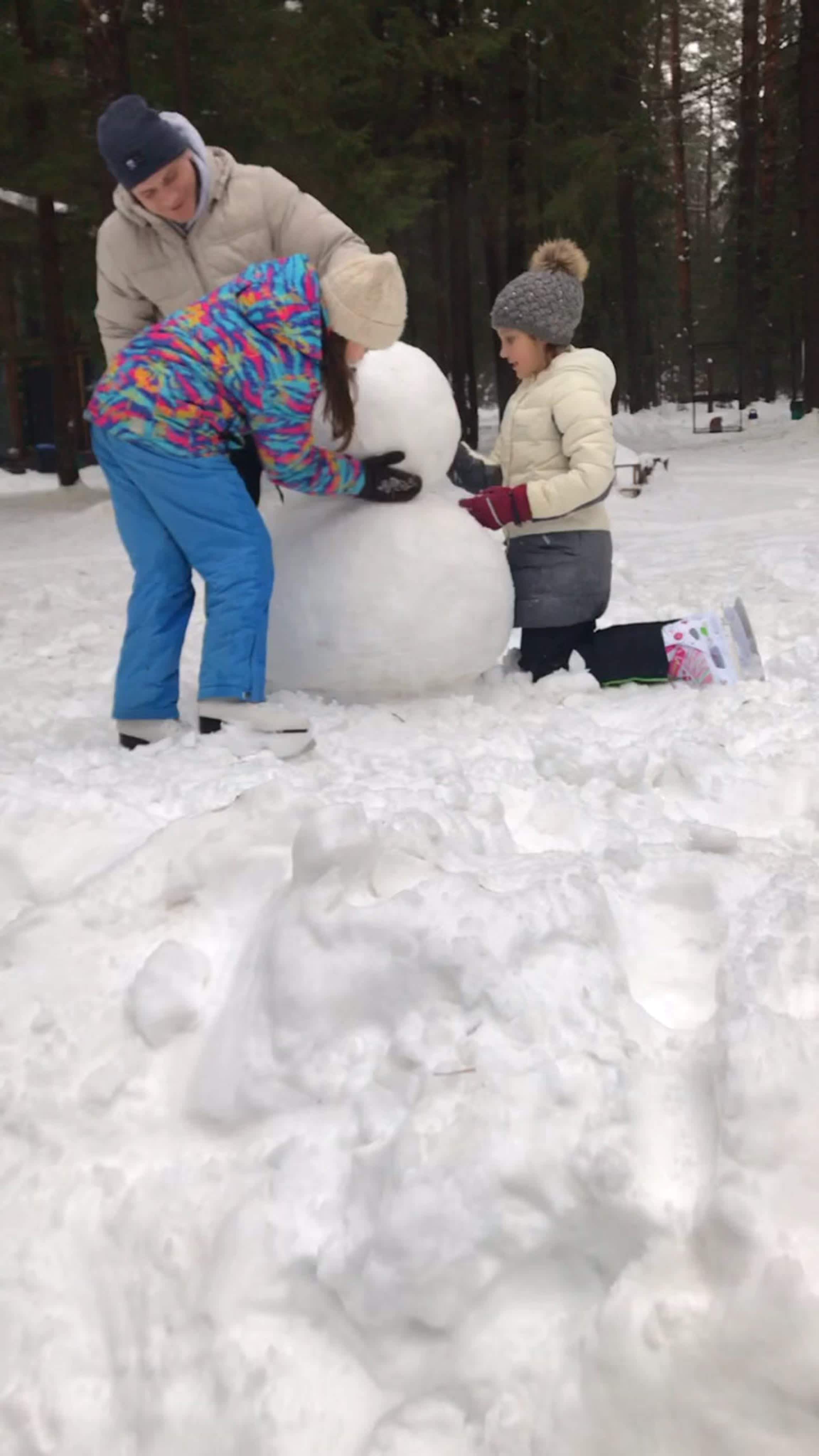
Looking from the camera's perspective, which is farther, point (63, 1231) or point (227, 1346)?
point (63, 1231)

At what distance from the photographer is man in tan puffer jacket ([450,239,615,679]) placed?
3.58m

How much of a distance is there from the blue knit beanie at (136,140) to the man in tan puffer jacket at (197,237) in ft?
0.22

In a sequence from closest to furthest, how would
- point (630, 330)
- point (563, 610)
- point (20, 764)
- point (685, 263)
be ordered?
point (20, 764) < point (563, 610) < point (630, 330) < point (685, 263)

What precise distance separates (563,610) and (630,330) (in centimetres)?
1547

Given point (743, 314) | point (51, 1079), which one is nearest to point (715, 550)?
point (51, 1079)

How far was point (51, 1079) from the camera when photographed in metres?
1.70

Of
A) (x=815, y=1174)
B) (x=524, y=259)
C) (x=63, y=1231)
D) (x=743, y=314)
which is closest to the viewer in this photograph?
(x=815, y=1174)

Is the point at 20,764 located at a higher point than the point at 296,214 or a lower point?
lower

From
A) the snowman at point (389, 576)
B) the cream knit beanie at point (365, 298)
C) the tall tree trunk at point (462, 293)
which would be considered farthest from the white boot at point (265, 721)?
the tall tree trunk at point (462, 293)

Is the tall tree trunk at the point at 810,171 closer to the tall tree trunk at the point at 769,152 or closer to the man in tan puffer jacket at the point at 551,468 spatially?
the tall tree trunk at the point at 769,152

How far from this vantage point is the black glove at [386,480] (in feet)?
10.8

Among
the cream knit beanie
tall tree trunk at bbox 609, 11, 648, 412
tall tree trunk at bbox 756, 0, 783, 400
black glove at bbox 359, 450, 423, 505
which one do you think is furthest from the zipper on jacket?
tall tree trunk at bbox 756, 0, 783, 400

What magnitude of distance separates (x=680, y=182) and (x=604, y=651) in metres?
21.6

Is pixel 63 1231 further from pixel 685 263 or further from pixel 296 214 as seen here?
pixel 685 263
